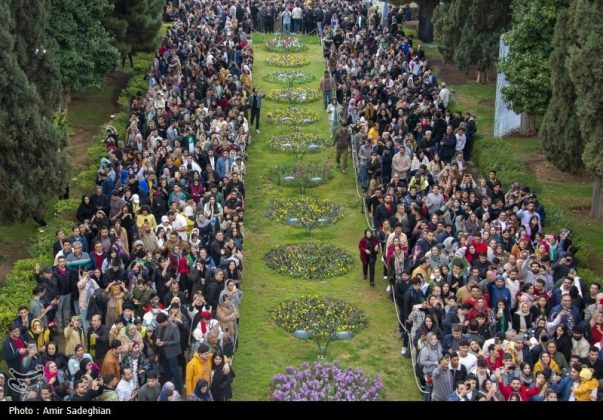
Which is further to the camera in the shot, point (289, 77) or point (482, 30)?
point (289, 77)

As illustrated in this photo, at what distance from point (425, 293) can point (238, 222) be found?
4414mm

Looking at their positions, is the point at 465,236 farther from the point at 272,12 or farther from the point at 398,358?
the point at 272,12

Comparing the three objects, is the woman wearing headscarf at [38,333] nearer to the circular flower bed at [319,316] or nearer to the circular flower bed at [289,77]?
the circular flower bed at [319,316]

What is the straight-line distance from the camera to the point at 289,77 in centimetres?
3712

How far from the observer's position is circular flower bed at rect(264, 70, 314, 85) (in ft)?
120

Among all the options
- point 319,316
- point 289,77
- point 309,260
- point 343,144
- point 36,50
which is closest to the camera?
point 319,316

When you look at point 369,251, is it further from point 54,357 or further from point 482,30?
point 482,30

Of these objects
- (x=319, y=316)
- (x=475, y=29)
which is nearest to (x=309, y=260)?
(x=319, y=316)

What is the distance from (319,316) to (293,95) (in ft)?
55.8

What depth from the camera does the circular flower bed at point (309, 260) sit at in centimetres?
2064

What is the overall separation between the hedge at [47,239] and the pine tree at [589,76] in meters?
11.1

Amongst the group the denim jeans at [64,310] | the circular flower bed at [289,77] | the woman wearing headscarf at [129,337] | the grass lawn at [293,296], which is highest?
the circular flower bed at [289,77]

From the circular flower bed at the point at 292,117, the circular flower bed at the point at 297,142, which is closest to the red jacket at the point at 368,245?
the circular flower bed at the point at 297,142

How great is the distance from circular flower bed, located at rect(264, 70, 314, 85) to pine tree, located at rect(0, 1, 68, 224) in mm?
15263
